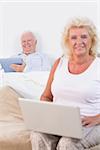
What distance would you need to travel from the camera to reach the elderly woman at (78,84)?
180cm

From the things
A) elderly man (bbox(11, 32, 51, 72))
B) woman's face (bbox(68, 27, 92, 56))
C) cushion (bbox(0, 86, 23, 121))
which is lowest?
cushion (bbox(0, 86, 23, 121))

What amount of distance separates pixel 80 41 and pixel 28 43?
83 cm

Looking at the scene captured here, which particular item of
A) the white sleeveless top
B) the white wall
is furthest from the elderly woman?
the white wall

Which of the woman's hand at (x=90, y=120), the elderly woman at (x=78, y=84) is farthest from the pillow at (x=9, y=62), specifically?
the woman's hand at (x=90, y=120)

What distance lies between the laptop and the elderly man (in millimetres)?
888

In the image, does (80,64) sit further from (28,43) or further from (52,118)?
(28,43)

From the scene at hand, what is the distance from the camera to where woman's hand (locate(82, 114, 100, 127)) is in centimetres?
182

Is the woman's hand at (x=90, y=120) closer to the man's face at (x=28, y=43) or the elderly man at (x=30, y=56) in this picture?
the elderly man at (x=30, y=56)

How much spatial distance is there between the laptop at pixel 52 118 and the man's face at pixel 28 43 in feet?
3.16

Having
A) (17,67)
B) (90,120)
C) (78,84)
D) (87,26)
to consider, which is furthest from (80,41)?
(17,67)

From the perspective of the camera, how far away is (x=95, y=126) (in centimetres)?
183

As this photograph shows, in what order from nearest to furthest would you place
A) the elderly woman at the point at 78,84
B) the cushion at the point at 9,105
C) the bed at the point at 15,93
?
1. the elderly woman at the point at 78,84
2. the bed at the point at 15,93
3. the cushion at the point at 9,105

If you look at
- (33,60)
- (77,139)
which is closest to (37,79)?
(33,60)

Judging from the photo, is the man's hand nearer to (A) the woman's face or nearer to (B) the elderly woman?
(B) the elderly woman
